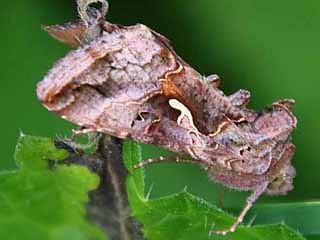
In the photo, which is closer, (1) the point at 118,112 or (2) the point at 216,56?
(1) the point at 118,112

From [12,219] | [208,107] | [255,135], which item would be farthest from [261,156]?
[12,219]

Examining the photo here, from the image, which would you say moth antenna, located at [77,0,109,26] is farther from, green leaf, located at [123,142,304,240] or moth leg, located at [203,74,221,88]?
green leaf, located at [123,142,304,240]

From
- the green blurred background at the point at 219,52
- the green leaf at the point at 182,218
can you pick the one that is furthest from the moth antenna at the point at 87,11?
the green leaf at the point at 182,218

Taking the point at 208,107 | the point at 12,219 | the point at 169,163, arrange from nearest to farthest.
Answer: the point at 12,219 < the point at 208,107 < the point at 169,163

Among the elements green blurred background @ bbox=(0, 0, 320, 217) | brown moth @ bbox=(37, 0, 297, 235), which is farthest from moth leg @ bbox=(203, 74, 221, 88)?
green blurred background @ bbox=(0, 0, 320, 217)

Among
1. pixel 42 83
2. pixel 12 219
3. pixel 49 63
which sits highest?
pixel 49 63

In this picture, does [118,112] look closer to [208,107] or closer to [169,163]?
[208,107]

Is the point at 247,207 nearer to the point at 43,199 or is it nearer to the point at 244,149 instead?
the point at 244,149
